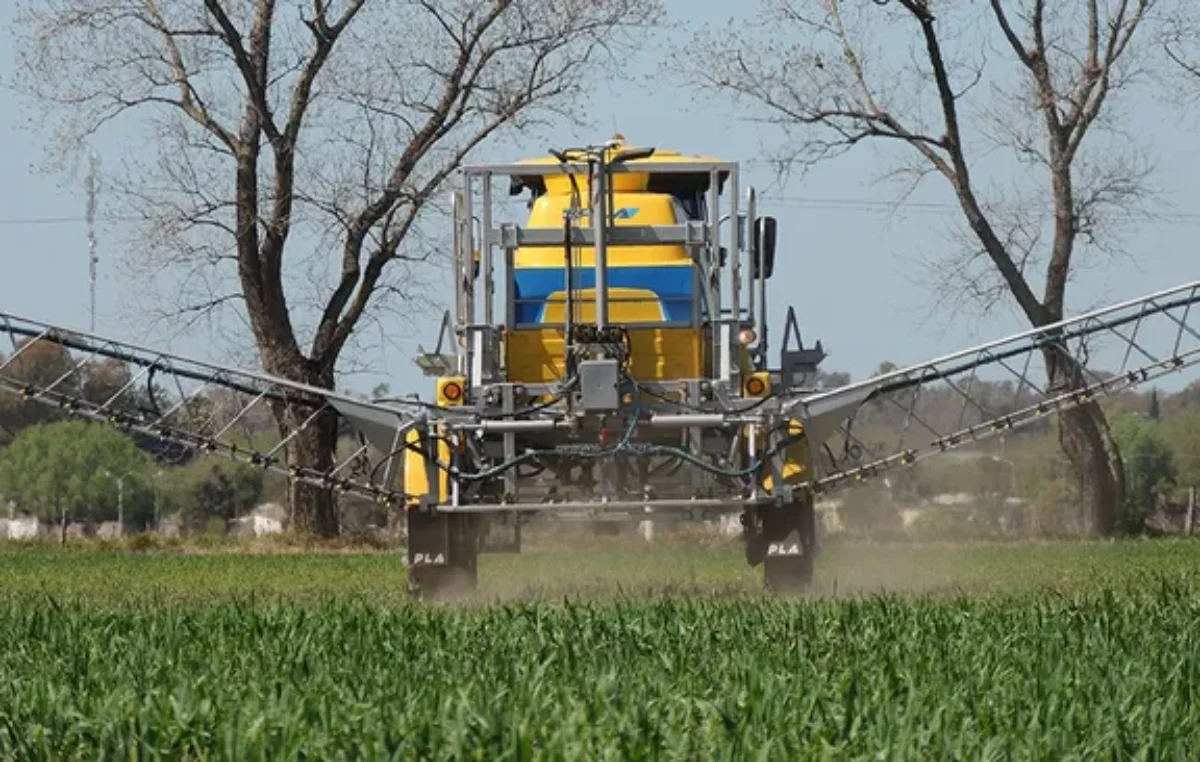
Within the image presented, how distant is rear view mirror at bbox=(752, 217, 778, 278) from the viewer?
19.5m

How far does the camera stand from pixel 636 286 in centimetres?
1962

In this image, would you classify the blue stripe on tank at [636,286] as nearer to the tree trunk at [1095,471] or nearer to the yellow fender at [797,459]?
the yellow fender at [797,459]

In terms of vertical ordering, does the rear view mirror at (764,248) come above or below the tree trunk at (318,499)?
above

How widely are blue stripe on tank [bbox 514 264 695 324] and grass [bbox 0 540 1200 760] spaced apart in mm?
2208

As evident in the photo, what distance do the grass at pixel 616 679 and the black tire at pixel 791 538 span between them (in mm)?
665

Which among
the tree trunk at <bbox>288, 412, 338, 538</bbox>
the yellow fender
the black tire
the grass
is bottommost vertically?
the grass

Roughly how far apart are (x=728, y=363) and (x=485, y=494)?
1.95 m

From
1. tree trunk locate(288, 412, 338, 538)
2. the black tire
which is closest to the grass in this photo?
the black tire

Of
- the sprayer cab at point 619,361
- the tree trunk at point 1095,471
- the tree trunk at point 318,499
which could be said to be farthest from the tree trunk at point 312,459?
the sprayer cab at point 619,361

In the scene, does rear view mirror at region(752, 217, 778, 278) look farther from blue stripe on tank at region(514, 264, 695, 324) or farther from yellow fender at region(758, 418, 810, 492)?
yellow fender at region(758, 418, 810, 492)

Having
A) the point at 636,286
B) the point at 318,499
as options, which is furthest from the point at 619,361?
the point at 318,499

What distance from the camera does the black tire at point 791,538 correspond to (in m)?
19.1

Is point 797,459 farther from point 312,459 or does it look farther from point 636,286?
point 312,459

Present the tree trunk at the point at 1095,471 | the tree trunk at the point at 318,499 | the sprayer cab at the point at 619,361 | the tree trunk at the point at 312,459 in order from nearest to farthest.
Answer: the sprayer cab at the point at 619,361
the tree trunk at the point at 312,459
the tree trunk at the point at 318,499
the tree trunk at the point at 1095,471
